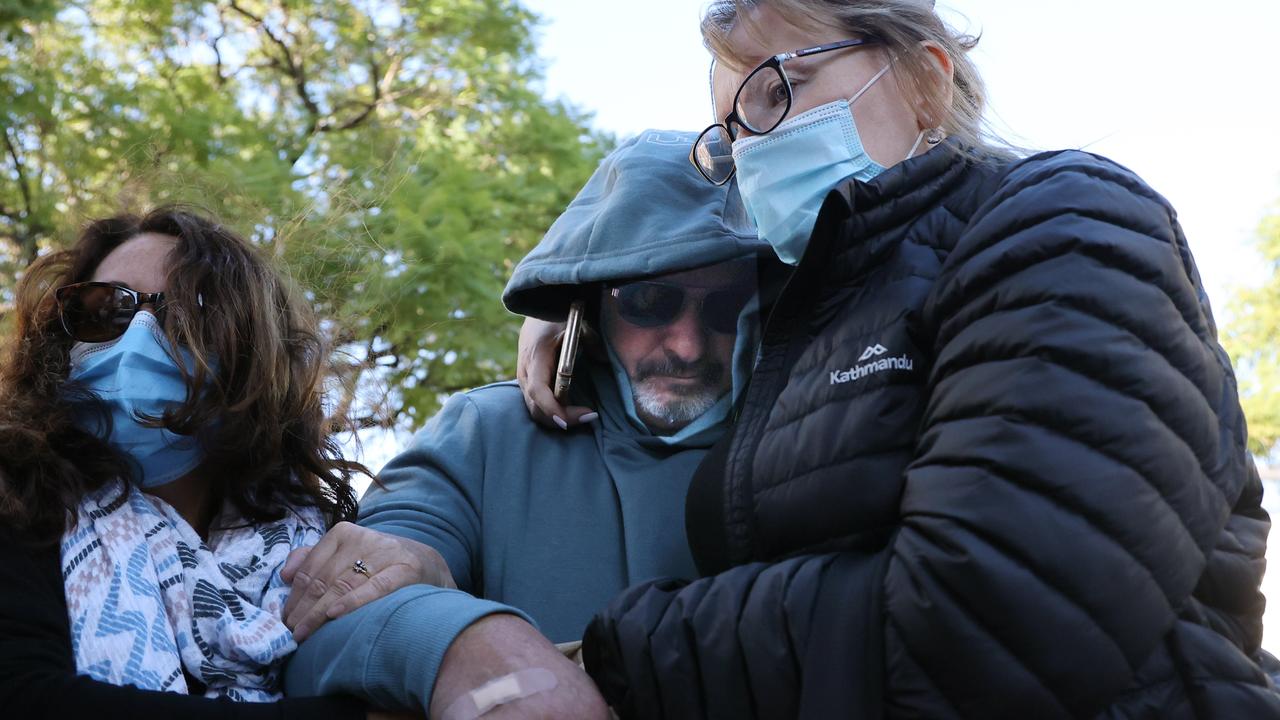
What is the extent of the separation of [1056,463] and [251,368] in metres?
1.69

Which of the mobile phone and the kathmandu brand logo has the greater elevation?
the kathmandu brand logo

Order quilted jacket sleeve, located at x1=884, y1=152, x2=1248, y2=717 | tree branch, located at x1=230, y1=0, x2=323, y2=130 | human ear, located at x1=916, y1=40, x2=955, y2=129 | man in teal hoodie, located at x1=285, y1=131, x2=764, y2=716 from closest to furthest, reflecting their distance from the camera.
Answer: quilted jacket sleeve, located at x1=884, y1=152, x2=1248, y2=717 < human ear, located at x1=916, y1=40, x2=955, y2=129 < man in teal hoodie, located at x1=285, y1=131, x2=764, y2=716 < tree branch, located at x1=230, y1=0, x2=323, y2=130

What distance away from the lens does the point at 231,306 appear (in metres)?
2.60

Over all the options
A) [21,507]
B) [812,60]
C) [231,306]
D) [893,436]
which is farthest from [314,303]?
[893,436]

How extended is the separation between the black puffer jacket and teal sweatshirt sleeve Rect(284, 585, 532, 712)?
0.78 ft

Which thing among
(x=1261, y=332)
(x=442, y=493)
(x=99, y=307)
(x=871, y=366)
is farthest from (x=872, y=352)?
(x=1261, y=332)

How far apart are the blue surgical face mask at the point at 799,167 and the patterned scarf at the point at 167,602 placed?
121 centimetres

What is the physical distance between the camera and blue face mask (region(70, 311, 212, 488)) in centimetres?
240

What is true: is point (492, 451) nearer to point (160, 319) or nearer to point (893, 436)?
point (160, 319)

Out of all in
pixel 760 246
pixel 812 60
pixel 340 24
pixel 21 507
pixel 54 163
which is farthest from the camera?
pixel 340 24

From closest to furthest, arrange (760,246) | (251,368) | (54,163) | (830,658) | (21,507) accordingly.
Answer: (830,658)
(21,507)
(251,368)
(760,246)
(54,163)

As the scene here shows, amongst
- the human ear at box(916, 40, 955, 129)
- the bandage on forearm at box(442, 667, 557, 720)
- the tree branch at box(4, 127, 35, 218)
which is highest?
the tree branch at box(4, 127, 35, 218)

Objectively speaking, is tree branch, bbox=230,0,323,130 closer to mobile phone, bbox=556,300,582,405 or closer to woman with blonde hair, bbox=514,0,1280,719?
mobile phone, bbox=556,300,582,405

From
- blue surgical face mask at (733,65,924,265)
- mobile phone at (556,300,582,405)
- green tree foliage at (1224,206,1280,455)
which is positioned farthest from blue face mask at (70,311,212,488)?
green tree foliage at (1224,206,1280,455)
